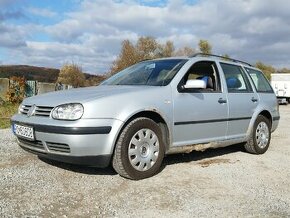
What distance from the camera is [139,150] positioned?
15.9 feet

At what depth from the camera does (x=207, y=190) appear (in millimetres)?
4590

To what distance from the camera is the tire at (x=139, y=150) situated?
466 centimetres

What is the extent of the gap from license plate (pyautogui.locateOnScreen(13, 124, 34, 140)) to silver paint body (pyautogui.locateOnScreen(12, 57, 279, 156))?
0.08 metres

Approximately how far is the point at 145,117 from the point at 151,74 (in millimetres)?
→ 902

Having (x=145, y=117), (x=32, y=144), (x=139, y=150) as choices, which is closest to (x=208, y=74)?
(x=145, y=117)

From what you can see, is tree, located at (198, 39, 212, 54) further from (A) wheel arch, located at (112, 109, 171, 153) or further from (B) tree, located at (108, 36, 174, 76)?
(A) wheel arch, located at (112, 109, 171, 153)

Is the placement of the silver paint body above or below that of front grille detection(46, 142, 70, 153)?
above

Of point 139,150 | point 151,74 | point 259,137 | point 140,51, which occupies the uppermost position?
point 140,51

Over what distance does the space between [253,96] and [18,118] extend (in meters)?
3.96

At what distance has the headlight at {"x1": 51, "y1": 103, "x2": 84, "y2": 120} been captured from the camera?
441 centimetres

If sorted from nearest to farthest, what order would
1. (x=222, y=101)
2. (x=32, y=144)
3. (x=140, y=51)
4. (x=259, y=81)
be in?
1. (x=32, y=144)
2. (x=222, y=101)
3. (x=259, y=81)
4. (x=140, y=51)

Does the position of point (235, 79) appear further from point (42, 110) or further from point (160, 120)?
point (42, 110)

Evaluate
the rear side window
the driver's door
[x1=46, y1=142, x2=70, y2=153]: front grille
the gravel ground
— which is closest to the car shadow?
the gravel ground

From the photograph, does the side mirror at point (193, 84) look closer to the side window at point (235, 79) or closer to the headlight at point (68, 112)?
the side window at point (235, 79)
